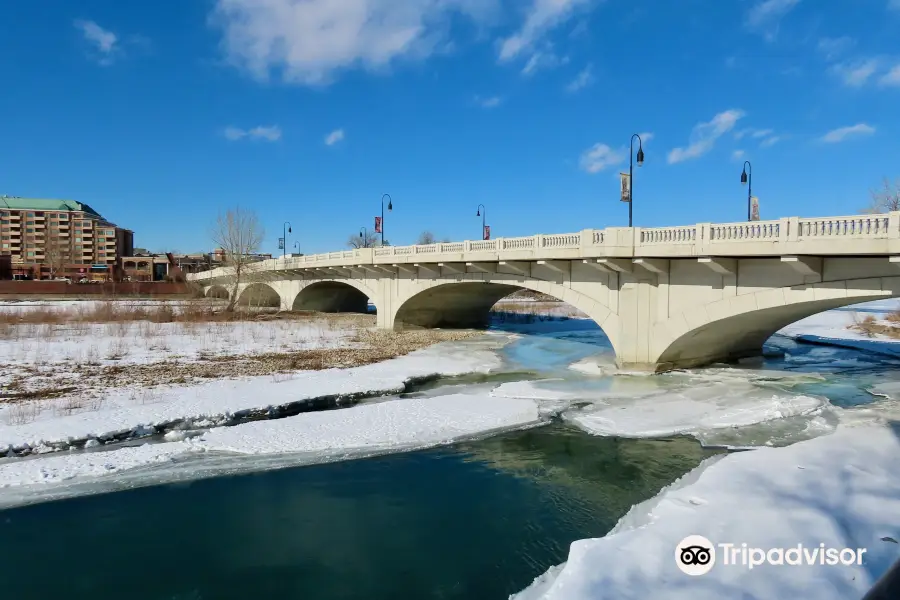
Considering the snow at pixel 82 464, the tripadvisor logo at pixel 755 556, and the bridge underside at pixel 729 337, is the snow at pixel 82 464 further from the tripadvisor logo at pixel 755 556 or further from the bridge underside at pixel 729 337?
the bridge underside at pixel 729 337

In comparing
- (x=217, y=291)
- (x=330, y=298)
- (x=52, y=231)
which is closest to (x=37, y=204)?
(x=52, y=231)

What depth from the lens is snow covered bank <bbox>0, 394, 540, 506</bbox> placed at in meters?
10.2

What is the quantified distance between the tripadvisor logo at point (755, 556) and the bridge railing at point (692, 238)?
1035 centimetres

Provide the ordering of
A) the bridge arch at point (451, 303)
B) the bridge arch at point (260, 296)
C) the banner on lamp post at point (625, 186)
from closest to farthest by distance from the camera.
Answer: the banner on lamp post at point (625, 186) → the bridge arch at point (451, 303) → the bridge arch at point (260, 296)

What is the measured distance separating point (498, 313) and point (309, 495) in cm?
4761

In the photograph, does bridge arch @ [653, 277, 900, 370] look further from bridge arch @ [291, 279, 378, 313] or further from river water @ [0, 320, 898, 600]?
bridge arch @ [291, 279, 378, 313]

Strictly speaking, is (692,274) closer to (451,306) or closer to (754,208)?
(754,208)

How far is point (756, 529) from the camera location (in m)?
7.05

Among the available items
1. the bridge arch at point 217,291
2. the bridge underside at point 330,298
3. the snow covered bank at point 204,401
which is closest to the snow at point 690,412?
the snow covered bank at point 204,401

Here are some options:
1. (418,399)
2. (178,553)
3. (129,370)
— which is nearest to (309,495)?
(178,553)

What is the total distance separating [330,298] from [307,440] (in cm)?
4701

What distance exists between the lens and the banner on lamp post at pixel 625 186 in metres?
21.7

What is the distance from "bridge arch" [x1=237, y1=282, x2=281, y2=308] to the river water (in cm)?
5335

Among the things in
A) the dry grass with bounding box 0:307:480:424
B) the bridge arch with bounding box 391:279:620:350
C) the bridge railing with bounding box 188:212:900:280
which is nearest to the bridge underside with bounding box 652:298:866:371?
the bridge railing with bounding box 188:212:900:280
